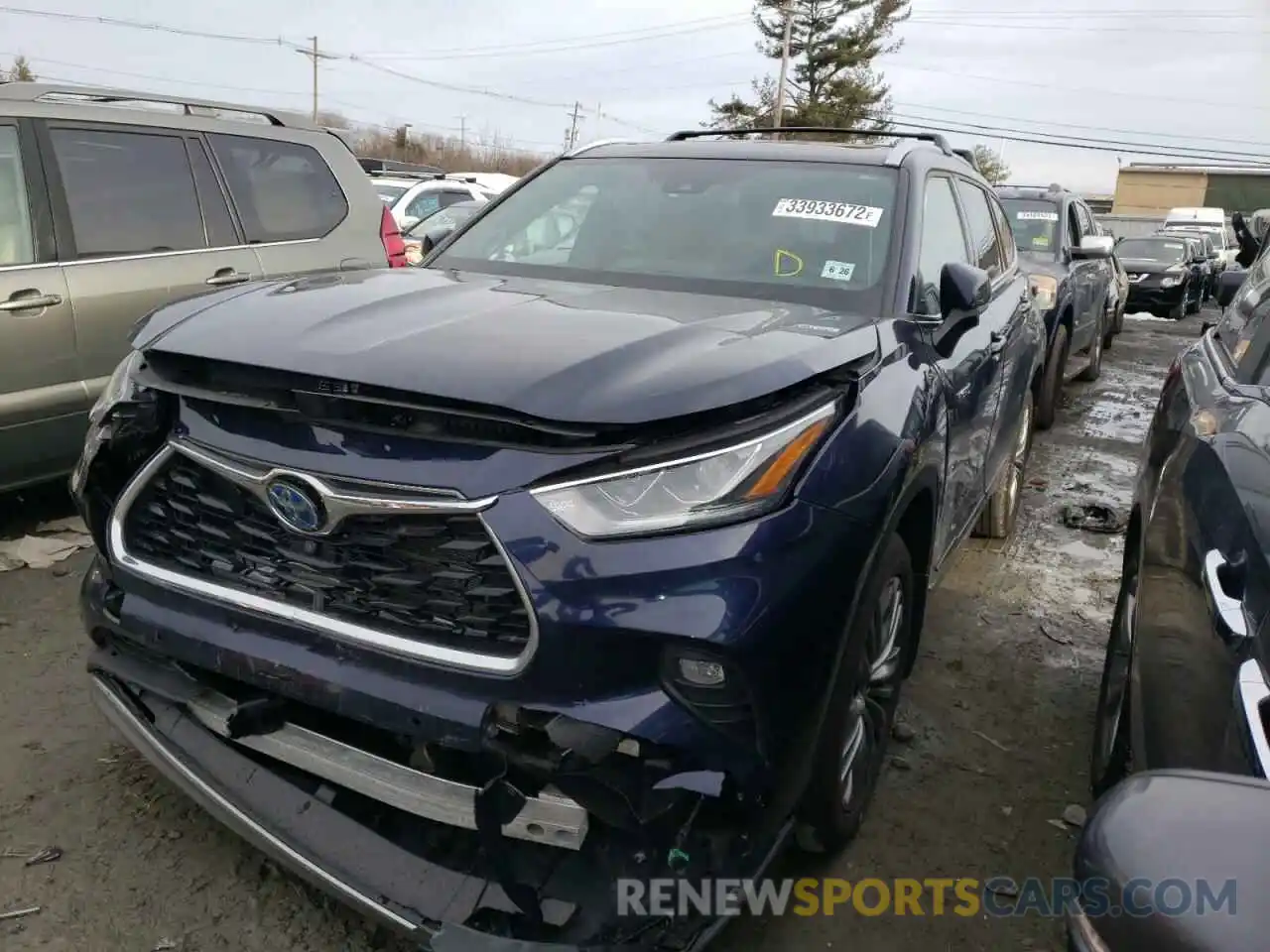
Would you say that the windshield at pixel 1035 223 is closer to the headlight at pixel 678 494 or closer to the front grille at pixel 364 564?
the headlight at pixel 678 494

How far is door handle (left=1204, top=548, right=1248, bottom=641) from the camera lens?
5.21 ft

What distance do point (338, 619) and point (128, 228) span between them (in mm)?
3508

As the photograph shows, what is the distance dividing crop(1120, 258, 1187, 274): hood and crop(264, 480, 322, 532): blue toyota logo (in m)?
18.0

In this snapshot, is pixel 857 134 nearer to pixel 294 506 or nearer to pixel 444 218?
pixel 294 506

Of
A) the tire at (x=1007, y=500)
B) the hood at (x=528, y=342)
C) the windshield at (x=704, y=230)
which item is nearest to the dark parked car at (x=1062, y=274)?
the tire at (x=1007, y=500)

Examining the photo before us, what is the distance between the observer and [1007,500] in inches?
211

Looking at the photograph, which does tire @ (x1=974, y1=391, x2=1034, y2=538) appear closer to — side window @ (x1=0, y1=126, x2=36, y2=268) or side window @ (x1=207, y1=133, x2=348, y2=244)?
side window @ (x1=207, y1=133, x2=348, y2=244)

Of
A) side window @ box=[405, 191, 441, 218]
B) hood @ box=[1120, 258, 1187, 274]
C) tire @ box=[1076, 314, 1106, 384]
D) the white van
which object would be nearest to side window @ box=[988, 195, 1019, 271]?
tire @ box=[1076, 314, 1106, 384]

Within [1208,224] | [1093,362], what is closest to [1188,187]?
[1208,224]

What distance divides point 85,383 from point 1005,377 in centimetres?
398

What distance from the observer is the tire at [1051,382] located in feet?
25.3

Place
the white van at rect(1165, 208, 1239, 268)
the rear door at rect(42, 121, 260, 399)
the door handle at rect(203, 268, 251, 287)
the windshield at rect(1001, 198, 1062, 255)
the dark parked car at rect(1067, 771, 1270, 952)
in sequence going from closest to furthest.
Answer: the dark parked car at rect(1067, 771, 1270, 952) → the rear door at rect(42, 121, 260, 399) → the door handle at rect(203, 268, 251, 287) → the windshield at rect(1001, 198, 1062, 255) → the white van at rect(1165, 208, 1239, 268)

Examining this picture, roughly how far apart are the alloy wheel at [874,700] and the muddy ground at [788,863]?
24cm

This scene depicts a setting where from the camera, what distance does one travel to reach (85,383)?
14.6 feet
